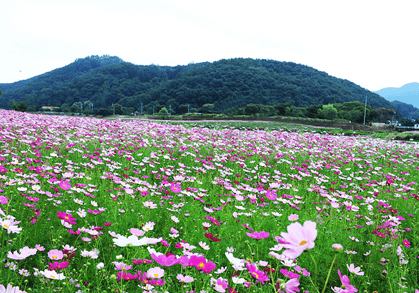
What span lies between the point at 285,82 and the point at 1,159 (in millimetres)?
85231

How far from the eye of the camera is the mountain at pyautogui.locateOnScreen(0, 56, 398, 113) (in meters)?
77.9

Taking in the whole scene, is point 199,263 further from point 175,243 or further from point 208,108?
point 208,108

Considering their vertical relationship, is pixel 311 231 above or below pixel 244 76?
below

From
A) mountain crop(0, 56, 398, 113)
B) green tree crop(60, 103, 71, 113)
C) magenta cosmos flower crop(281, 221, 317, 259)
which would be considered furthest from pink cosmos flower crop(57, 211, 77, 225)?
green tree crop(60, 103, 71, 113)

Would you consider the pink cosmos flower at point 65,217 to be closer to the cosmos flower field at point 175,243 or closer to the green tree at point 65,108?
the cosmos flower field at point 175,243

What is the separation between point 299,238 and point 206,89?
86262 mm

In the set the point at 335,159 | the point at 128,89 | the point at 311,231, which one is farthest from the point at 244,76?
the point at 311,231

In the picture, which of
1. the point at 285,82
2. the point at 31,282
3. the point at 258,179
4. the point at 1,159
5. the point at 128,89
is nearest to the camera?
the point at 31,282

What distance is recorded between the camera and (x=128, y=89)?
338ft

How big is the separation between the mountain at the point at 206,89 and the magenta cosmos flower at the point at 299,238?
74.5 meters

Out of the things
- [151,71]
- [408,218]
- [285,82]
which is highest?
[151,71]

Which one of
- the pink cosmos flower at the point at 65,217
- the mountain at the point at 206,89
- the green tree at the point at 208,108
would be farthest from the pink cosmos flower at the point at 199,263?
the green tree at the point at 208,108

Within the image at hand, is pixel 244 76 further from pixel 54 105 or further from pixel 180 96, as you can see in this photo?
pixel 54 105

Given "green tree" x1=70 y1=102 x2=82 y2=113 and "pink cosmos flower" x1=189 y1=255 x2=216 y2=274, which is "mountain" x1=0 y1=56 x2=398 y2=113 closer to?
"green tree" x1=70 y1=102 x2=82 y2=113
